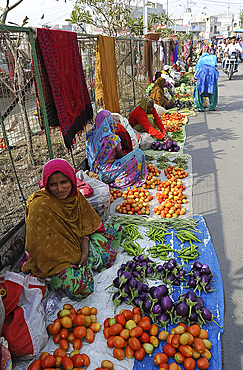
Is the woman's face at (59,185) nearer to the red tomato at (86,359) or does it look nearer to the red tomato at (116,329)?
the red tomato at (116,329)

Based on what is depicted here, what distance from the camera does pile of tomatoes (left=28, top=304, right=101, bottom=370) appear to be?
6.41 feet

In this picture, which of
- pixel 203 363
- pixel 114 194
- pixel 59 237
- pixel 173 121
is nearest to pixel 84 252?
pixel 59 237

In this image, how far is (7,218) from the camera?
3594mm

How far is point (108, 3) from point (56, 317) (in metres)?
9.89

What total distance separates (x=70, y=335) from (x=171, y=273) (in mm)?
1083

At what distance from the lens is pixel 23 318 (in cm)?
207

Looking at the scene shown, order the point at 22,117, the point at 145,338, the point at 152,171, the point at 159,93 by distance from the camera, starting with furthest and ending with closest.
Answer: the point at 159,93, the point at 152,171, the point at 22,117, the point at 145,338

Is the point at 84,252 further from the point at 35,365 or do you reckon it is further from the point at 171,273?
the point at 35,365

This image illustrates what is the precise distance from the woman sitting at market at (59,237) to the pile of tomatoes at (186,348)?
0.87 meters

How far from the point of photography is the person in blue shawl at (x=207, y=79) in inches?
341

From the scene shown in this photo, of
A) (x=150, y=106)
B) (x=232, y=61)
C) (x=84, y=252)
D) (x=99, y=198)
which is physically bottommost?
(x=84, y=252)

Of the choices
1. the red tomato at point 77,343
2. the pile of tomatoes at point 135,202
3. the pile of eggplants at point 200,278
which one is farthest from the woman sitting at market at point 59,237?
the pile of tomatoes at point 135,202

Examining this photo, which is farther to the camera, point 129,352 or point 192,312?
point 192,312

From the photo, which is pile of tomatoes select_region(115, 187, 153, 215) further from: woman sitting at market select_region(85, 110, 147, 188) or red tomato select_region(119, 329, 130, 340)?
red tomato select_region(119, 329, 130, 340)
